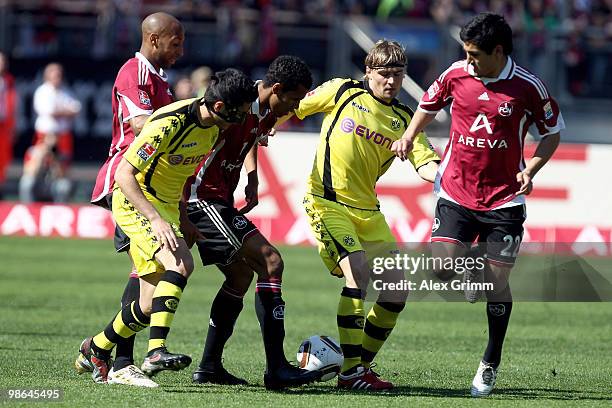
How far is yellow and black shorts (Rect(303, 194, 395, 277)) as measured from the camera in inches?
320

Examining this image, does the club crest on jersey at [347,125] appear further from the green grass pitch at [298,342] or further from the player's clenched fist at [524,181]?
the green grass pitch at [298,342]

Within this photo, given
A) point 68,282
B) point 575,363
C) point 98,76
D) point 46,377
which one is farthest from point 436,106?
point 98,76

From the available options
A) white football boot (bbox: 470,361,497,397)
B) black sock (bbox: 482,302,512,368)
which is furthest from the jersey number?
white football boot (bbox: 470,361,497,397)

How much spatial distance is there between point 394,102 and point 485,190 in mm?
1021

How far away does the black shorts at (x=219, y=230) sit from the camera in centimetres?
791

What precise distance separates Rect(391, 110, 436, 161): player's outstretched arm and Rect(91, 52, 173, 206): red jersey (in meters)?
1.66

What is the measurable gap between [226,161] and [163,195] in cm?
58

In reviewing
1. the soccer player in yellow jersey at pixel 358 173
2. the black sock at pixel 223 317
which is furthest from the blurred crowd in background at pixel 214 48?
the black sock at pixel 223 317

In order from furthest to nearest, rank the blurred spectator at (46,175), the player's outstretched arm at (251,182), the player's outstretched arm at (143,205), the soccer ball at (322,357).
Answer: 1. the blurred spectator at (46,175)
2. the player's outstretched arm at (251,182)
3. the soccer ball at (322,357)
4. the player's outstretched arm at (143,205)

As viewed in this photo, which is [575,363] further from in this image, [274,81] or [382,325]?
[274,81]

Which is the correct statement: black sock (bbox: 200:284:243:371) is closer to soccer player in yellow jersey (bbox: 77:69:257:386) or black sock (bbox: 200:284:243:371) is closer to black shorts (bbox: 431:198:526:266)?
soccer player in yellow jersey (bbox: 77:69:257:386)

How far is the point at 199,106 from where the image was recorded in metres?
7.54

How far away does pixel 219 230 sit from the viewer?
791 centimetres

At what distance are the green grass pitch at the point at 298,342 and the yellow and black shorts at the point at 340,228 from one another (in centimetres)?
92
